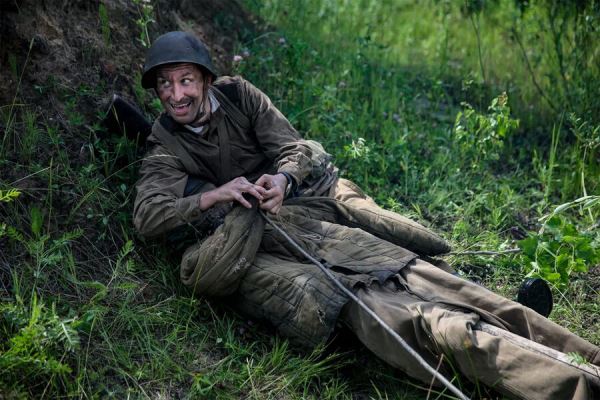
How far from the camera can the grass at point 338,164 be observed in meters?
3.62

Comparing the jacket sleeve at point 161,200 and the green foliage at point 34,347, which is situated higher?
the jacket sleeve at point 161,200

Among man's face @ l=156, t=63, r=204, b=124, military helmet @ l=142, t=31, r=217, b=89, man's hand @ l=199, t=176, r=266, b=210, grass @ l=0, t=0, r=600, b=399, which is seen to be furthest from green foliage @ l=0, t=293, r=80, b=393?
military helmet @ l=142, t=31, r=217, b=89

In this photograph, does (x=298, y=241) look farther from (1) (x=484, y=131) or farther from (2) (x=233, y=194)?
(1) (x=484, y=131)

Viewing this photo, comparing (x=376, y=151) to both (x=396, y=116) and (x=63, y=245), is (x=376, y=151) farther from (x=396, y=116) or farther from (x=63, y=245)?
(x=63, y=245)

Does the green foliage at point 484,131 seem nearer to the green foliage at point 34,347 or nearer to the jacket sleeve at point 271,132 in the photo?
the jacket sleeve at point 271,132

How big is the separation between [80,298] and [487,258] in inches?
101

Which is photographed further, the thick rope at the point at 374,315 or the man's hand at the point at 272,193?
the man's hand at the point at 272,193

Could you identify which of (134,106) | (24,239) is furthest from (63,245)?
(134,106)

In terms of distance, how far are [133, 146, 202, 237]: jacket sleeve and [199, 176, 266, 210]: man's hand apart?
0.05 meters

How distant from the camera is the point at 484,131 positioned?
5496 millimetres

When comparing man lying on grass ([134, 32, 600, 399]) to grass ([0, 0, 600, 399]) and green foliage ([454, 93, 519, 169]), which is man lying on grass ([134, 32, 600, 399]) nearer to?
grass ([0, 0, 600, 399])

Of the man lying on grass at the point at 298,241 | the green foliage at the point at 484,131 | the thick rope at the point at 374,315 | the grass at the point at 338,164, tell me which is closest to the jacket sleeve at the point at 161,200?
the man lying on grass at the point at 298,241

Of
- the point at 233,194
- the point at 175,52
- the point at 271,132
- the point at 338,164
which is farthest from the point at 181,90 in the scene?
the point at 338,164

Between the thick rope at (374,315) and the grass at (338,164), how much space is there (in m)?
0.26
